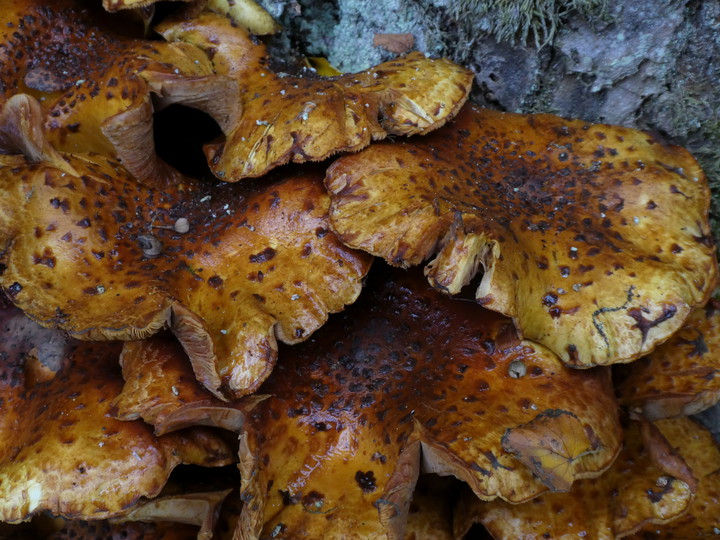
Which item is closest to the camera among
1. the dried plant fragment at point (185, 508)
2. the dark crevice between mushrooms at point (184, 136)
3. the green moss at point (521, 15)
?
the dried plant fragment at point (185, 508)

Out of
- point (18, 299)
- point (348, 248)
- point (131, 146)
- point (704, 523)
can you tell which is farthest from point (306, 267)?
point (704, 523)

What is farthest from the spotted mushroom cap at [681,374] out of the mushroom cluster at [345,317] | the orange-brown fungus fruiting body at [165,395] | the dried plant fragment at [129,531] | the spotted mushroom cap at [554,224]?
the dried plant fragment at [129,531]

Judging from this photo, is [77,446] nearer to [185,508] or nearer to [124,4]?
[185,508]

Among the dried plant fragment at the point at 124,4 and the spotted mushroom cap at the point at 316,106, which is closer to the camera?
the spotted mushroom cap at the point at 316,106

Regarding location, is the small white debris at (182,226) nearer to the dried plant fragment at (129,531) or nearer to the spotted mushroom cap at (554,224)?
the spotted mushroom cap at (554,224)

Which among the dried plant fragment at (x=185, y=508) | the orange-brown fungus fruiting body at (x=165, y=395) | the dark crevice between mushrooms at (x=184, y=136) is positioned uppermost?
the dark crevice between mushrooms at (x=184, y=136)

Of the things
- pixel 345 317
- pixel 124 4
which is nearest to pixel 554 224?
pixel 345 317

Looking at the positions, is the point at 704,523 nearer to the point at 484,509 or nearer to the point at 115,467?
the point at 484,509
